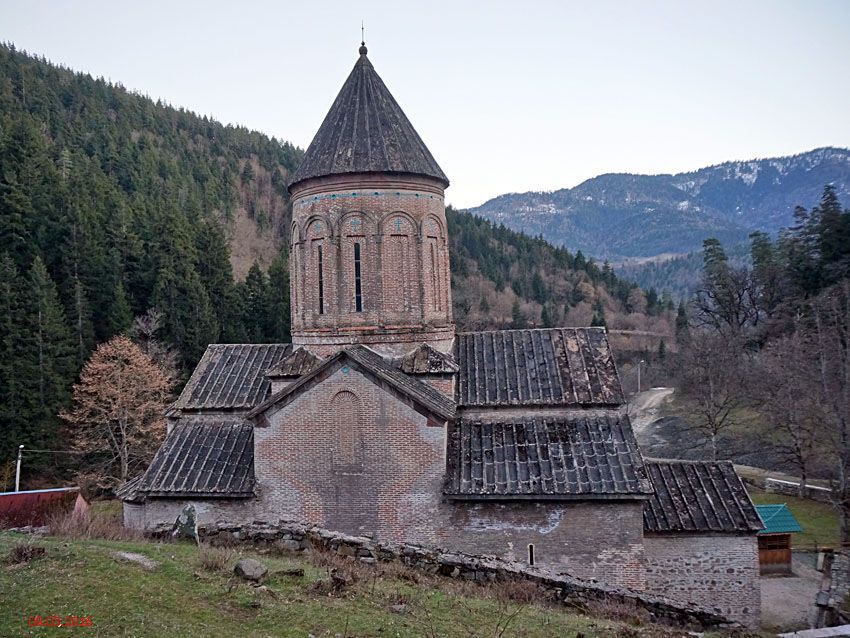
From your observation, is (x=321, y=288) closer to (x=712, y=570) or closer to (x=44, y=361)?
(x=712, y=570)

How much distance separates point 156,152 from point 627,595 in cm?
8214

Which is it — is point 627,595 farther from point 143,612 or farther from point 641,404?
point 641,404

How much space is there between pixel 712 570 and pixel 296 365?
29.9 ft

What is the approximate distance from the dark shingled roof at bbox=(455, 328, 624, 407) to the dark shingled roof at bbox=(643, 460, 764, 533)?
2.08m

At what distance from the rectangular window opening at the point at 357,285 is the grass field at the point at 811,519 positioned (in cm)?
1613

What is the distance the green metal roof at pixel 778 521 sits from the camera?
58.0 feet

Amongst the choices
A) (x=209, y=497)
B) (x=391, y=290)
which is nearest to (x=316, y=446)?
(x=209, y=497)

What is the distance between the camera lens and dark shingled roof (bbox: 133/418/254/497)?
512 inches

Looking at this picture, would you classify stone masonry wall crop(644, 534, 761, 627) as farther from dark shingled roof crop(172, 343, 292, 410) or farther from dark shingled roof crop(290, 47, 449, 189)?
dark shingled roof crop(290, 47, 449, 189)

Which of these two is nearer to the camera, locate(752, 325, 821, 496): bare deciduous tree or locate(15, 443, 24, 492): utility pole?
locate(15, 443, 24, 492): utility pole

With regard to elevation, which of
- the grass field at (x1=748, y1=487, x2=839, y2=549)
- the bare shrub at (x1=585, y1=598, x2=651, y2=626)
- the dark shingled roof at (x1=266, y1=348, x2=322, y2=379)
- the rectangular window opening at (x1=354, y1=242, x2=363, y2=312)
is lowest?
the grass field at (x1=748, y1=487, x2=839, y2=549)

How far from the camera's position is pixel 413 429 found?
1243 cm

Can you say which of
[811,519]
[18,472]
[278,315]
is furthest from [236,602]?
[278,315]

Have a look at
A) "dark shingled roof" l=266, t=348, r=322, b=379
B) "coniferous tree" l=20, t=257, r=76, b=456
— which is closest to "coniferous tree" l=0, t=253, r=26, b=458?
"coniferous tree" l=20, t=257, r=76, b=456
